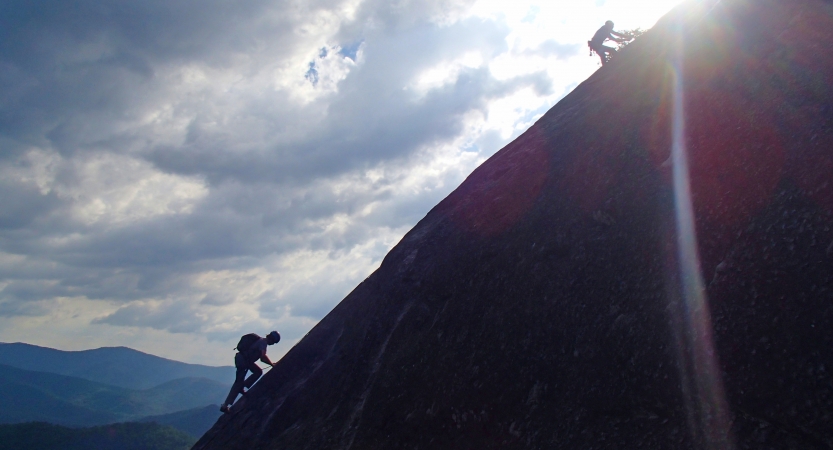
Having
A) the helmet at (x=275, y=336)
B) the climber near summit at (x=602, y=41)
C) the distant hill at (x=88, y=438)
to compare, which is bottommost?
the helmet at (x=275, y=336)

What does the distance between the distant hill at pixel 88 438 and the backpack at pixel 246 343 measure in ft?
665

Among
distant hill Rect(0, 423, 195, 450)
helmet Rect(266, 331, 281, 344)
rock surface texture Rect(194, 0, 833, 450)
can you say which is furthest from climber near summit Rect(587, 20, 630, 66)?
distant hill Rect(0, 423, 195, 450)

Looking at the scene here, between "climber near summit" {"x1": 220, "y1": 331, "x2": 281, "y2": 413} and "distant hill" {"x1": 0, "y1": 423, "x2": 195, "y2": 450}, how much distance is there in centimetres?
20156

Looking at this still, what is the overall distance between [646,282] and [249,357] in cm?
1773

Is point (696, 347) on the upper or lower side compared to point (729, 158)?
lower

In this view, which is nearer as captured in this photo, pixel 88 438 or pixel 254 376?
pixel 254 376

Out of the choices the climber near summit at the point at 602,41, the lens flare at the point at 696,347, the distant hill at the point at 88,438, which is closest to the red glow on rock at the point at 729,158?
the lens flare at the point at 696,347

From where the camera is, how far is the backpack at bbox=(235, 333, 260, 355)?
2128cm

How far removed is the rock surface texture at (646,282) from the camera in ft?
22.6

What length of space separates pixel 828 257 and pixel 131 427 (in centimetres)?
24315

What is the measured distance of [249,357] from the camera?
21.2 m

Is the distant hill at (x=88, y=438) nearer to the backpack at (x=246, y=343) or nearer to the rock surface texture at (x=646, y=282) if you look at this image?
the backpack at (x=246, y=343)

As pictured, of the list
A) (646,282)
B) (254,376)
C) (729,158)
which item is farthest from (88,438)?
(729,158)

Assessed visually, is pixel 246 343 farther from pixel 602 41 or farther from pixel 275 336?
pixel 602 41
